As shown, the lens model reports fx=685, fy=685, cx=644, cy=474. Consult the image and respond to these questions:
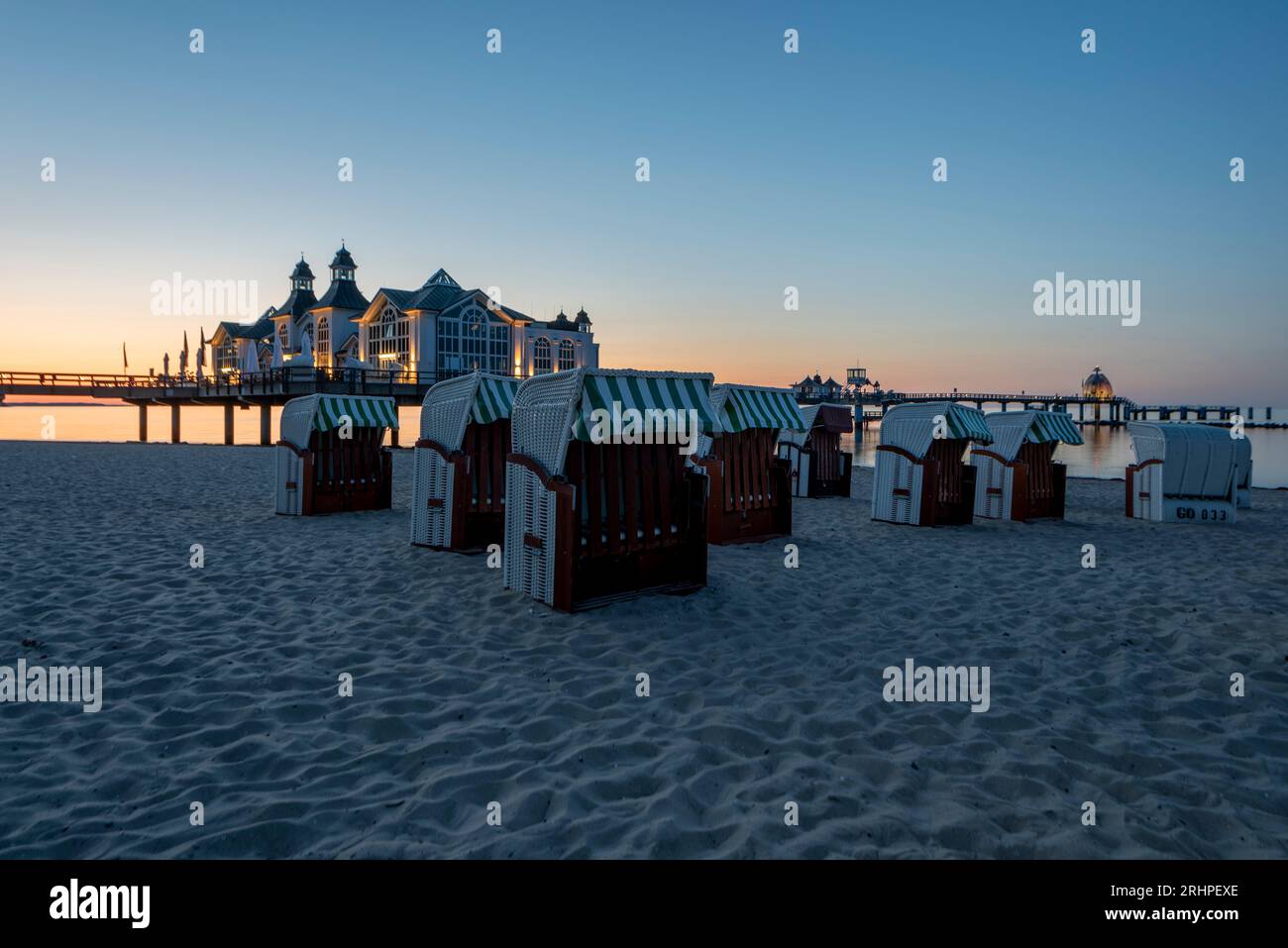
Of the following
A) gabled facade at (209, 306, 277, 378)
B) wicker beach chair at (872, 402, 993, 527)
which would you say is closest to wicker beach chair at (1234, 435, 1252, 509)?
wicker beach chair at (872, 402, 993, 527)

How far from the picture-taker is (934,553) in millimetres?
9516

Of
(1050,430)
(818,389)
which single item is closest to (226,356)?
(1050,430)

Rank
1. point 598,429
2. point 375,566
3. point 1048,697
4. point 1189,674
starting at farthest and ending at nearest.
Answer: point 375,566
point 598,429
point 1189,674
point 1048,697

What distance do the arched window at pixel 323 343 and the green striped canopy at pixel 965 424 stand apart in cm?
4762

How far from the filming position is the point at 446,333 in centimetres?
4450

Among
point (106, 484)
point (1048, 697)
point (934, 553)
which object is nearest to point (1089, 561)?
point (934, 553)

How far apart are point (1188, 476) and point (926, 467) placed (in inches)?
224

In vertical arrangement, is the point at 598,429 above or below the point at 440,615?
above

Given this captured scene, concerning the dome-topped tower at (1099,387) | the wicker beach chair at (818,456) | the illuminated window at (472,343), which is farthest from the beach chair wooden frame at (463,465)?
the dome-topped tower at (1099,387)

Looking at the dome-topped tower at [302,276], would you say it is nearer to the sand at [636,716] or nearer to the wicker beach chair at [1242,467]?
the sand at [636,716]

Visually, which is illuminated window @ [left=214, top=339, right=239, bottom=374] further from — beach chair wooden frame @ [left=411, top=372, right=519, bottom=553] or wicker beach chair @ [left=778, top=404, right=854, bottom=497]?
beach chair wooden frame @ [left=411, top=372, right=519, bottom=553]

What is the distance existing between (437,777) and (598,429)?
11.1ft

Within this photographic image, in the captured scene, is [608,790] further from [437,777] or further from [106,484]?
[106,484]

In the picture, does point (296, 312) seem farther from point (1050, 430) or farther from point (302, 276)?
point (1050, 430)
